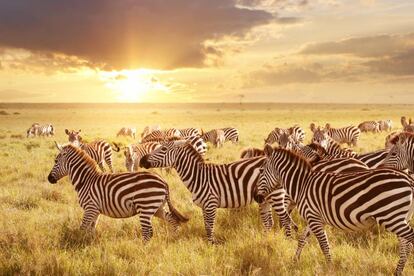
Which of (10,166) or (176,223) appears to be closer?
(176,223)

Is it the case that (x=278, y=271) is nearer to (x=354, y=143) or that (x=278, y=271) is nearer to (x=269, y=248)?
(x=269, y=248)

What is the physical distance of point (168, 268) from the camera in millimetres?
6699

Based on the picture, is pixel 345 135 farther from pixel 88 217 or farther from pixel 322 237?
pixel 322 237

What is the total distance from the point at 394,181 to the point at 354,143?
76.2 ft

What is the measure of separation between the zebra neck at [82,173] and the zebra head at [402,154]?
6549 millimetres

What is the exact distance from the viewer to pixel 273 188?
8.11m

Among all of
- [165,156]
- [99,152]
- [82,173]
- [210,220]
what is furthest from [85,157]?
[99,152]

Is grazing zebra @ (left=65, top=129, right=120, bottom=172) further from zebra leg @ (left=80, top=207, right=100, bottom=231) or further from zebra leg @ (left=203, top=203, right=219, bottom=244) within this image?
zebra leg @ (left=203, top=203, right=219, bottom=244)

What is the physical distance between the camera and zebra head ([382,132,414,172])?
34.2 feet

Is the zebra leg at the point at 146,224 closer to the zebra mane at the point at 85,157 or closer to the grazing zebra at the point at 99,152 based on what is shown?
the zebra mane at the point at 85,157

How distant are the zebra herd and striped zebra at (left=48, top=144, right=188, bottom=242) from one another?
0.7 inches

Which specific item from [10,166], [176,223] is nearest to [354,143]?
[10,166]

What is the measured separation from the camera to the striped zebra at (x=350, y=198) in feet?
19.9

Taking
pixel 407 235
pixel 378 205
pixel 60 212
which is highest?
pixel 378 205
